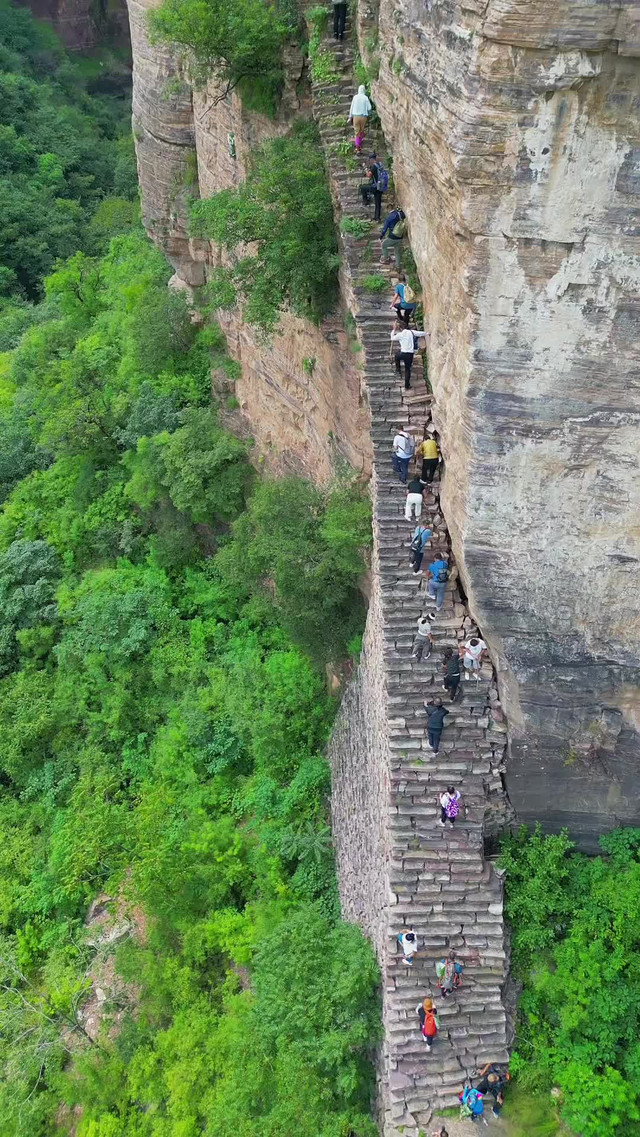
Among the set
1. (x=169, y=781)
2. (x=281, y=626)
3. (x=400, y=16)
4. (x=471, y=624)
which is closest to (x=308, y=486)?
(x=281, y=626)

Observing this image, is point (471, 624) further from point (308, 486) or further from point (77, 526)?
point (77, 526)

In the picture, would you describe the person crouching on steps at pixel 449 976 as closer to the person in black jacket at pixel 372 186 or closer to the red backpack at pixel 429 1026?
the red backpack at pixel 429 1026

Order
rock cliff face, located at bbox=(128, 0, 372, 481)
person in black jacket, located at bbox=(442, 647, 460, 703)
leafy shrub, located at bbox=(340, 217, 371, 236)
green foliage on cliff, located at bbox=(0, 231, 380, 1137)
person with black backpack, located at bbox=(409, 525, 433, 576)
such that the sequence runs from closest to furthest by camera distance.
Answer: person in black jacket, located at bbox=(442, 647, 460, 703) → person with black backpack, located at bbox=(409, 525, 433, 576) → green foliage on cliff, located at bbox=(0, 231, 380, 1137) → leafy shrub, located at bbox=(340, 217, 371, 236) → rock cliff face, located at bbox=(128, 0, 372, 481)

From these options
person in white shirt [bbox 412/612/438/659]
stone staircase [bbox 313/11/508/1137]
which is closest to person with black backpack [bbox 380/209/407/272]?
stone staircase [bbox 313/11/508/1137]

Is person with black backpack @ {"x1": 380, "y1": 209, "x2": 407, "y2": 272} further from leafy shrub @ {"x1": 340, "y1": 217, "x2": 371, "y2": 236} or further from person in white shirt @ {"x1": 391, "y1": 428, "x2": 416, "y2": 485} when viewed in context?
person in white shirt @ {"x1": 391, "y1": 428, "x2": 416, "y2": 485}

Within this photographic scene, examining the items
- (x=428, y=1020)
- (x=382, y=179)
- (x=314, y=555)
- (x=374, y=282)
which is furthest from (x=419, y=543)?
(x=428, y=1020)

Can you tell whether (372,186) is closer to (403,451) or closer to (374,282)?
(374,282)

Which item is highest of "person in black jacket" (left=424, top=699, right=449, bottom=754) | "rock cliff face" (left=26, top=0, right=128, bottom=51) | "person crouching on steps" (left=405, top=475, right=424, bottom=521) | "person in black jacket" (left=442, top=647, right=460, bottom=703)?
"rock cliff face" (left=26, top=0, right=128, bottom=51)

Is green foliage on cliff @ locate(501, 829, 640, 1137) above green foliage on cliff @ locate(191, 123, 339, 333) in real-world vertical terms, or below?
below

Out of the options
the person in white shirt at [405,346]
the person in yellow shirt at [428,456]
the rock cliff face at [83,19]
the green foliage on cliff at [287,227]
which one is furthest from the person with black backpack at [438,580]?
the rock cliff face at [83,19]
